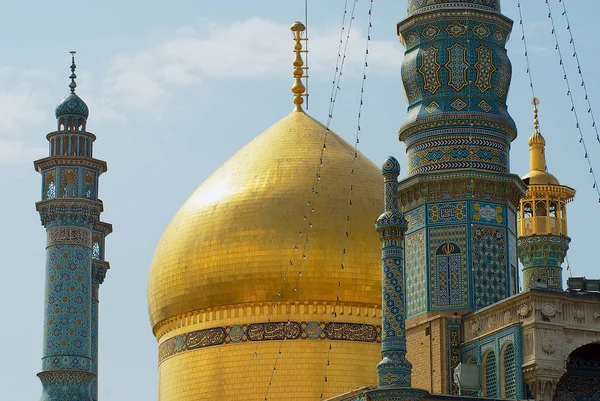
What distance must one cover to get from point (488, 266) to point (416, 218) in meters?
1.18

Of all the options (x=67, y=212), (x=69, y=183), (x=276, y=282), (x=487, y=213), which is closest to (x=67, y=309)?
(x=67, y=212)

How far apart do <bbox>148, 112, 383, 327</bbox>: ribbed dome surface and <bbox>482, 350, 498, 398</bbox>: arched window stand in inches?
228

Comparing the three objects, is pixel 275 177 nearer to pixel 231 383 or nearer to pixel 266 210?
pixel 266 210

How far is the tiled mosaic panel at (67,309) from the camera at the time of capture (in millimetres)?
26688

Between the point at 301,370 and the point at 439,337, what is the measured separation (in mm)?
5018

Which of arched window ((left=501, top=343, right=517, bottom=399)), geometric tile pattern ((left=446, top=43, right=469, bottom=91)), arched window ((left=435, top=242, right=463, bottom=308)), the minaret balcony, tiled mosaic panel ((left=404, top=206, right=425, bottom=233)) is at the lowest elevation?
Answer: arched window ((left=501, top=343, right=517, bottom=399))

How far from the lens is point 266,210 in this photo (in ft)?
97.0

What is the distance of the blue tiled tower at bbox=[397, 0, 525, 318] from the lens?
963 inches

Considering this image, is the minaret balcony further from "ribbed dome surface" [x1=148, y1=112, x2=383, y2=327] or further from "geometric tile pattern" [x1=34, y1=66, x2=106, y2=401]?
"geometric tile pattern" [x1=34, y1=66, x2=106, y2=401]

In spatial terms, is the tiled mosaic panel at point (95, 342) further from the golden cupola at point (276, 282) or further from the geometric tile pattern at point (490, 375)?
the geometric tile pattern at point (490, 375)

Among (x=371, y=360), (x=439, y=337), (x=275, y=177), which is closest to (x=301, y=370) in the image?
(x=371, y=360)

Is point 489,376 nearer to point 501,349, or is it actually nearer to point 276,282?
point 501,349

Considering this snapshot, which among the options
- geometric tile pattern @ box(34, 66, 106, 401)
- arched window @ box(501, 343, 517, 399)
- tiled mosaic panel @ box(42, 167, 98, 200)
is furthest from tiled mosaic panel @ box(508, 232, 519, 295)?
tiled mosaic panel @ box(42, 167, 98, 200)

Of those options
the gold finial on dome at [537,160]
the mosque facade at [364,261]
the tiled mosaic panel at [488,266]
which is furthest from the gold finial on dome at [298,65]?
the tiled mosaic panel at [488,266]
